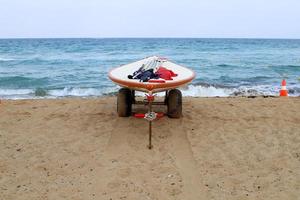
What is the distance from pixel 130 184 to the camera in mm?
4535

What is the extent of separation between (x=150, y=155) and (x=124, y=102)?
1979 mm

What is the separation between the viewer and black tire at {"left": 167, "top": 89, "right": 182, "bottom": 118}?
6.98 m

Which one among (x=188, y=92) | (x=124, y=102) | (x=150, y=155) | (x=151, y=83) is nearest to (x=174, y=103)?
(x=124, y=102)

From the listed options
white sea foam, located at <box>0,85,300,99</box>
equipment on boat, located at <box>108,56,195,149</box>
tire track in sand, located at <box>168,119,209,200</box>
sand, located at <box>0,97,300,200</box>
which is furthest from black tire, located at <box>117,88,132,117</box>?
white sea foam, located at <box>0,85,300,99</box>

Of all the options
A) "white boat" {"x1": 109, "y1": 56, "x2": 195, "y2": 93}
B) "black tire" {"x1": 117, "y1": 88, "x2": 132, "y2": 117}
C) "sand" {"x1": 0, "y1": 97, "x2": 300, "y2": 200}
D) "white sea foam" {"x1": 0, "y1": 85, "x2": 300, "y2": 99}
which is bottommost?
"white sea foam" {"x1": 0, "y1": 85, "x2": 300, "y2": 99}

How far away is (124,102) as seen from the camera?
7.20 meters

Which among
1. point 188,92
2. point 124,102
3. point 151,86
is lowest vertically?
point 188,92

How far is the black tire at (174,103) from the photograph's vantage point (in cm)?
698

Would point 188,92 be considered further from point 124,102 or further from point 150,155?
point 150,155

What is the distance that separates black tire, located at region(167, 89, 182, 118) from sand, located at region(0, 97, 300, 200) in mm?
139

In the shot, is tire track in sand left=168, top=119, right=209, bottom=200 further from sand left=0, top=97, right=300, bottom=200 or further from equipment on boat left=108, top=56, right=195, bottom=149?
equipment on boat left=108, top=56, right=195, bottom=149

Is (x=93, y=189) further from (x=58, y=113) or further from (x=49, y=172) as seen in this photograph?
(x=58, y=113)

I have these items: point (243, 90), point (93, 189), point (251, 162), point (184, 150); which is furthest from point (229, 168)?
point (243, 90)

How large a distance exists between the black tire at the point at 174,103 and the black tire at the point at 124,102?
0.80 m
